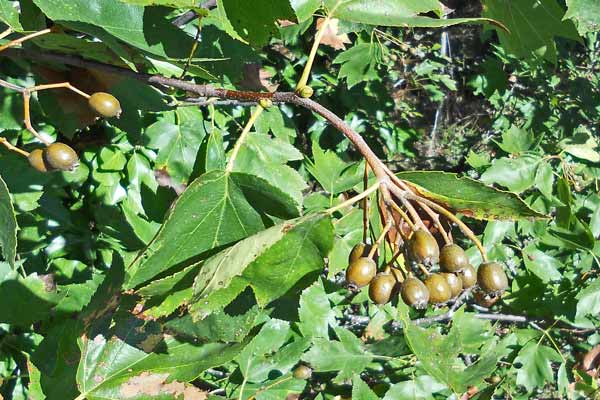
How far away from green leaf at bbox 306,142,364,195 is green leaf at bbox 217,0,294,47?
3.26ft

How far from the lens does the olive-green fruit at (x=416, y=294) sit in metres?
1.03

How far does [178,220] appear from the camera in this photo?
1.06m

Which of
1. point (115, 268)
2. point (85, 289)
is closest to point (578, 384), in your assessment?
point (85, 289)

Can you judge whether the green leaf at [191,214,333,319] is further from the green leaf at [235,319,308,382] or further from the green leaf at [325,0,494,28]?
the green leaf at [235,319,308,382]

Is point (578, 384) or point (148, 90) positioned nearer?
point (148, 90)

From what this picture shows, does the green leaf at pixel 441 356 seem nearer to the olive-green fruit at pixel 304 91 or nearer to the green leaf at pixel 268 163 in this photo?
the green leaf at pixel 268 163

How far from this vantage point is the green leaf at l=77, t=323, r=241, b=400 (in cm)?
122

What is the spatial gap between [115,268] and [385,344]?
4.42 ft

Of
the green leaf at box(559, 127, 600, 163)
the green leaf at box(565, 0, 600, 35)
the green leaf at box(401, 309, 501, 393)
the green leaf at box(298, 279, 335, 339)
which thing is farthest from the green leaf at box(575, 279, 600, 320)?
the green leaf at box(565, 0, 600, 35)

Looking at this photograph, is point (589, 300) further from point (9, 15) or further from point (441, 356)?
point (9, 15)

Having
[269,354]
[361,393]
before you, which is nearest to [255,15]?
[361,393]

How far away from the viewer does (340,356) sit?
2352 millimetres

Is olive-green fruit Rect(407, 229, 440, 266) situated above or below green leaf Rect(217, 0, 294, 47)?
below

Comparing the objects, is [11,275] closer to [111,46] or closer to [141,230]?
[141,230]
